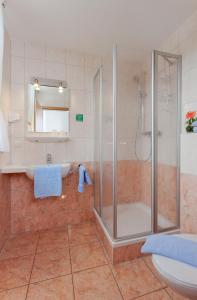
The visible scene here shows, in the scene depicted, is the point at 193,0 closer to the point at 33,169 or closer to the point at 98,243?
the point at 33,169

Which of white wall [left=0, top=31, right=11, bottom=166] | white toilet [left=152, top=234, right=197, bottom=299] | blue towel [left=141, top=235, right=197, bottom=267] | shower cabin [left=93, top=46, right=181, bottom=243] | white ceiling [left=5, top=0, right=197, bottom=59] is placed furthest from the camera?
white wall [left=0, top=31, right=11, bottom=166]

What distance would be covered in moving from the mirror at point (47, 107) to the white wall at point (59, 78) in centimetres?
8

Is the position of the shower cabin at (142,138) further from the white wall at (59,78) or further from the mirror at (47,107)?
the mirror at (47,107)

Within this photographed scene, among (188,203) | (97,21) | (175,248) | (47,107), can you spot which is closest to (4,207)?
(47,107)

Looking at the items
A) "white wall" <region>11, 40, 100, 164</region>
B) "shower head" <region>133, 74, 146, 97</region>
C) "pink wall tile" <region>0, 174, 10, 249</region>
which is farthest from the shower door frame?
"pink wall tile" <region>0, 174, 10, 249</region>

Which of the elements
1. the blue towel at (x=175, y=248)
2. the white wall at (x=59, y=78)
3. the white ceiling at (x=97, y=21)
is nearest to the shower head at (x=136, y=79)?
the white ceiling at (x=97, y=21)

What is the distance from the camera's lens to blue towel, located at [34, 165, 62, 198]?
177 cm

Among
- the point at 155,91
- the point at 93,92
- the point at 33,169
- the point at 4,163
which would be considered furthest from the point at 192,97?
the point at 4,163

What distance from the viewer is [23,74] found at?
6.57 feet

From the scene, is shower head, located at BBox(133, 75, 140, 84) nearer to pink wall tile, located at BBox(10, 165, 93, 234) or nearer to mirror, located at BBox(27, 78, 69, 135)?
mirror, located at BBox(27, 78, 69, 135)

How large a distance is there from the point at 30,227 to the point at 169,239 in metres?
1.72

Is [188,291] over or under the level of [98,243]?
over

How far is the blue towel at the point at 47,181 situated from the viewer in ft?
5.81

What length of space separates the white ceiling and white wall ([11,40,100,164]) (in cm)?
15
